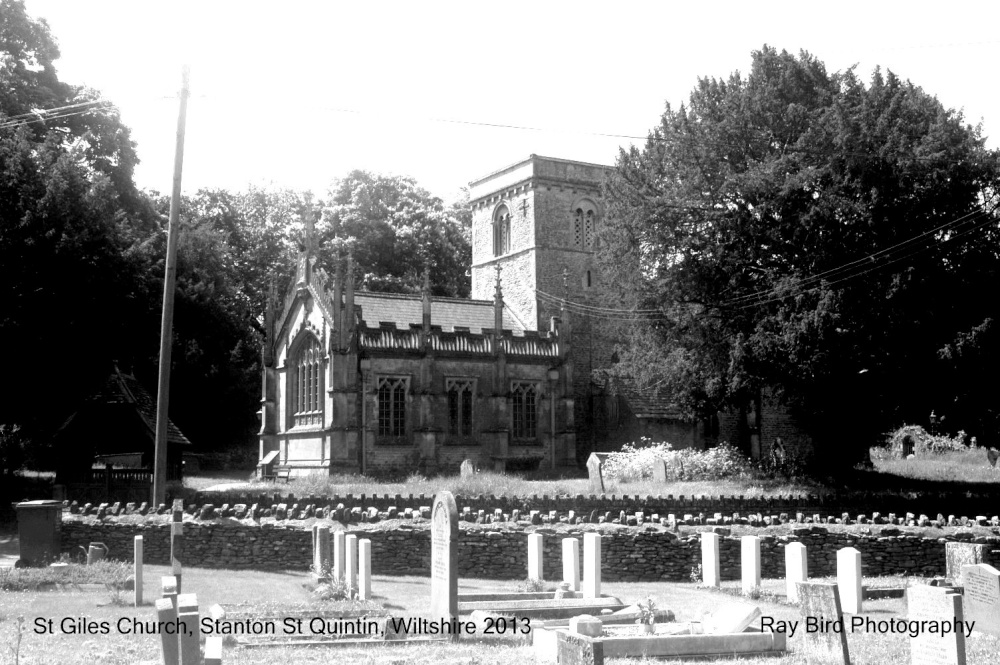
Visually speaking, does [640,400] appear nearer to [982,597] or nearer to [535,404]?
[535,404]

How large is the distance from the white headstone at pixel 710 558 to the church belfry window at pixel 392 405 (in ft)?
85.3

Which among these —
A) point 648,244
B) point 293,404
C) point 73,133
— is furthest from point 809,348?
point 73,133

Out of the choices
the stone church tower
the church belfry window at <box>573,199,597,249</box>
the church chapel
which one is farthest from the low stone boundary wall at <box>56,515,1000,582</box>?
the church belfry window at <box>573,199,597,249</box>

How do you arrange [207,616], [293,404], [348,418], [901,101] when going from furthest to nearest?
[293,404] → [348,418] → [901,101] → [207,616]

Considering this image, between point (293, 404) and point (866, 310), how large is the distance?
24964mm

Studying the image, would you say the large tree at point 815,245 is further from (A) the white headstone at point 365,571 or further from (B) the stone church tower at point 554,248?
(A) the white headstone at point 365,571

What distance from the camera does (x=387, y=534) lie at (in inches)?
855

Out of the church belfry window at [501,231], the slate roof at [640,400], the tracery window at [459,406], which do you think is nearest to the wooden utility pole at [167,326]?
the tracery window at [459,406]

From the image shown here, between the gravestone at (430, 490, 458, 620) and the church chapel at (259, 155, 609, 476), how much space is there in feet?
94.9

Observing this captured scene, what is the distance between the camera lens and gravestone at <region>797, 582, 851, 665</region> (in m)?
11.8

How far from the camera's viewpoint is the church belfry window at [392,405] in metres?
44.7

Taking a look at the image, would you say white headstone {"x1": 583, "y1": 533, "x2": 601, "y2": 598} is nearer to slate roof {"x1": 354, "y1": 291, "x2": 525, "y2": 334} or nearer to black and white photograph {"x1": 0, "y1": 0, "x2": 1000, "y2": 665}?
black and white photograph {"x1": 0, "y1": 0, "x2": 1000, "y2": 665}

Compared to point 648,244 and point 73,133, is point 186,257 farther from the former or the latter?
point 648,244

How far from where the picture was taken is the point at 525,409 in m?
47.9
